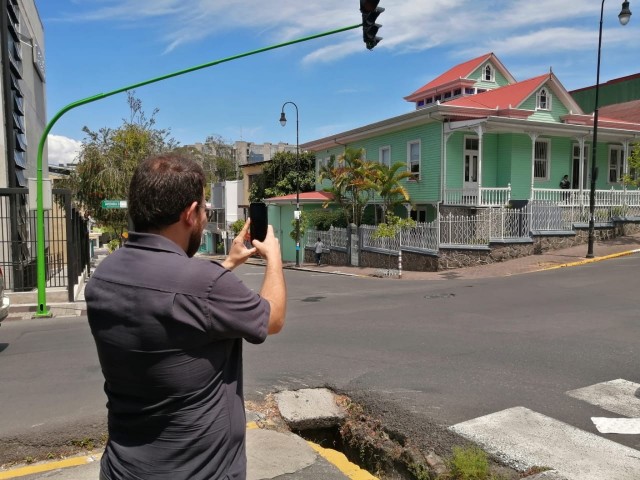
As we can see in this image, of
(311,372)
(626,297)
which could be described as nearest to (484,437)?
(311,372)

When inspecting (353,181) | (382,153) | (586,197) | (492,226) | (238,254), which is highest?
(382,153)

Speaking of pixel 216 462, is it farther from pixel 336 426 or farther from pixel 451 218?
pixel 451 218

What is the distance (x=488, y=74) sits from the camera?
104ft

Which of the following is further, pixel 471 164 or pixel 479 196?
pixel 471 164

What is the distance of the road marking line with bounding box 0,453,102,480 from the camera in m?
3.82

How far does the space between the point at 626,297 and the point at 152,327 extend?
11934 mm

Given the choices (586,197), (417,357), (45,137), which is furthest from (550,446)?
(586,197)

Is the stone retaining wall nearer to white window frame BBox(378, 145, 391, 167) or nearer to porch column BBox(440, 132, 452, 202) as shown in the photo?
porch column BBox(440, 132, 452, 202)

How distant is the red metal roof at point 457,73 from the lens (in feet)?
100

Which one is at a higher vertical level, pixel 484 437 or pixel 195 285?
pixel 195 285

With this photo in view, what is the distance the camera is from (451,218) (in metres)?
20.4

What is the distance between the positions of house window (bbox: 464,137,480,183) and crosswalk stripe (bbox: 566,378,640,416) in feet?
60.5

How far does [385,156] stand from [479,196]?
7.27m

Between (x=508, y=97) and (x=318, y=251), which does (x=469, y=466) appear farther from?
(x=318, y=251)
